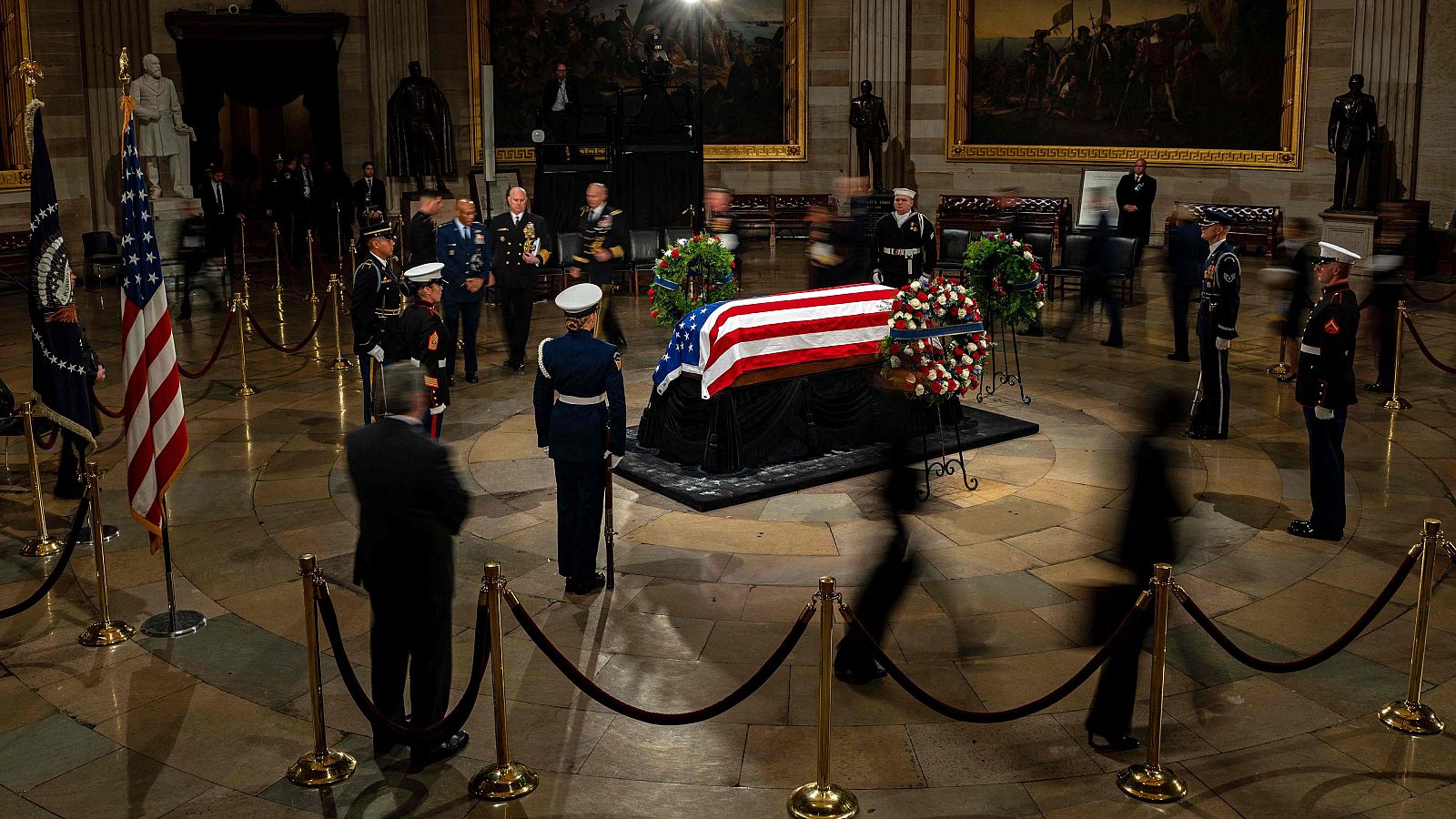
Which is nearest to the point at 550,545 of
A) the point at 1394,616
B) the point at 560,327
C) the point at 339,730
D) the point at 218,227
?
the point at 339,730

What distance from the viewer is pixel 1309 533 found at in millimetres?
8375

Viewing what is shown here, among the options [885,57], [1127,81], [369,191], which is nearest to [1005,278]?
[1127,81]

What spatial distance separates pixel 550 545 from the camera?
8289 mm

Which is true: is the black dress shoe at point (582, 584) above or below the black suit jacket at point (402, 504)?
below

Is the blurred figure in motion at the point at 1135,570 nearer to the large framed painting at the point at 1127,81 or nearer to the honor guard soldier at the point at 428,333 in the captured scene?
the honor guard soldier at the point at 428,333

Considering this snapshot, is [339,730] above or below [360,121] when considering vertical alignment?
below

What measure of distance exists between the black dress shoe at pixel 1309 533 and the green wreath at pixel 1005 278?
137 inches

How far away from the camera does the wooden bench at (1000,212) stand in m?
20.8

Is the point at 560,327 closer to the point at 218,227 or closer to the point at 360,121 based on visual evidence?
the point at 218,227

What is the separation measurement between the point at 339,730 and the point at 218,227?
1481cm

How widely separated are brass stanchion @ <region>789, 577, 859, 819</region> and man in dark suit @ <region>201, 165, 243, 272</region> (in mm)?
15747

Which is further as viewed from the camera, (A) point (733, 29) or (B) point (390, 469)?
(A) point (733, 29)

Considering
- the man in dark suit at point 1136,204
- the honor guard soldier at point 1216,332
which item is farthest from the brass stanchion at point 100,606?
the man in dark suit at point 1136,204

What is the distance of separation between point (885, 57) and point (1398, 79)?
7765 millimetres
